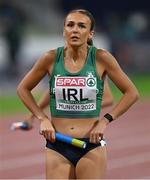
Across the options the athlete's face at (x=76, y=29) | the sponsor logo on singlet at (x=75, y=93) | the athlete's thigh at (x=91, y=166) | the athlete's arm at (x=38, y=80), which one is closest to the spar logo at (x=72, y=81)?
the sponsor logo on singlet at (x=75, y=93)

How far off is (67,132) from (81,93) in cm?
29

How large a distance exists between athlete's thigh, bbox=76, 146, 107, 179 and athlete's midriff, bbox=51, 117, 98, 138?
0.46ft

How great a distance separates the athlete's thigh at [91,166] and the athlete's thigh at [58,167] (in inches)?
2.2

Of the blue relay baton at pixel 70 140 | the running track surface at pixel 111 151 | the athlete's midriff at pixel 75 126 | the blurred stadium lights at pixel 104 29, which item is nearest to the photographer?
the blue relay baton at pixel 70 140

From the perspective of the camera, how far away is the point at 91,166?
18.4 ft

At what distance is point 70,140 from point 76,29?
76cm

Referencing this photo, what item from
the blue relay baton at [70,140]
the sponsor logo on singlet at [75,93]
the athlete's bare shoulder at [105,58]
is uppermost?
the athlete's bare shoulder at [105,58]

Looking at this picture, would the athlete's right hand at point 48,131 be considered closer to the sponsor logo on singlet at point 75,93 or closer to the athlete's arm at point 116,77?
the sponsor logo on singlet at point 75,93

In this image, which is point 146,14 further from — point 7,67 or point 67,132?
point 67,132

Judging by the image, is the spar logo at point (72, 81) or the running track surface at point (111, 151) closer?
the spar logo at point (72, 81)

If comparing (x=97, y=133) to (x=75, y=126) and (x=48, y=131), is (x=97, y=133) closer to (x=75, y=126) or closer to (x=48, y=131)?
(x=75, y=126)

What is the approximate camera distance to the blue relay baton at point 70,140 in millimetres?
5445

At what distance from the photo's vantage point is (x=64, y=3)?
92.2 ft

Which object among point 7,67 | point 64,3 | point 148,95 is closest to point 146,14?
point 64,3
